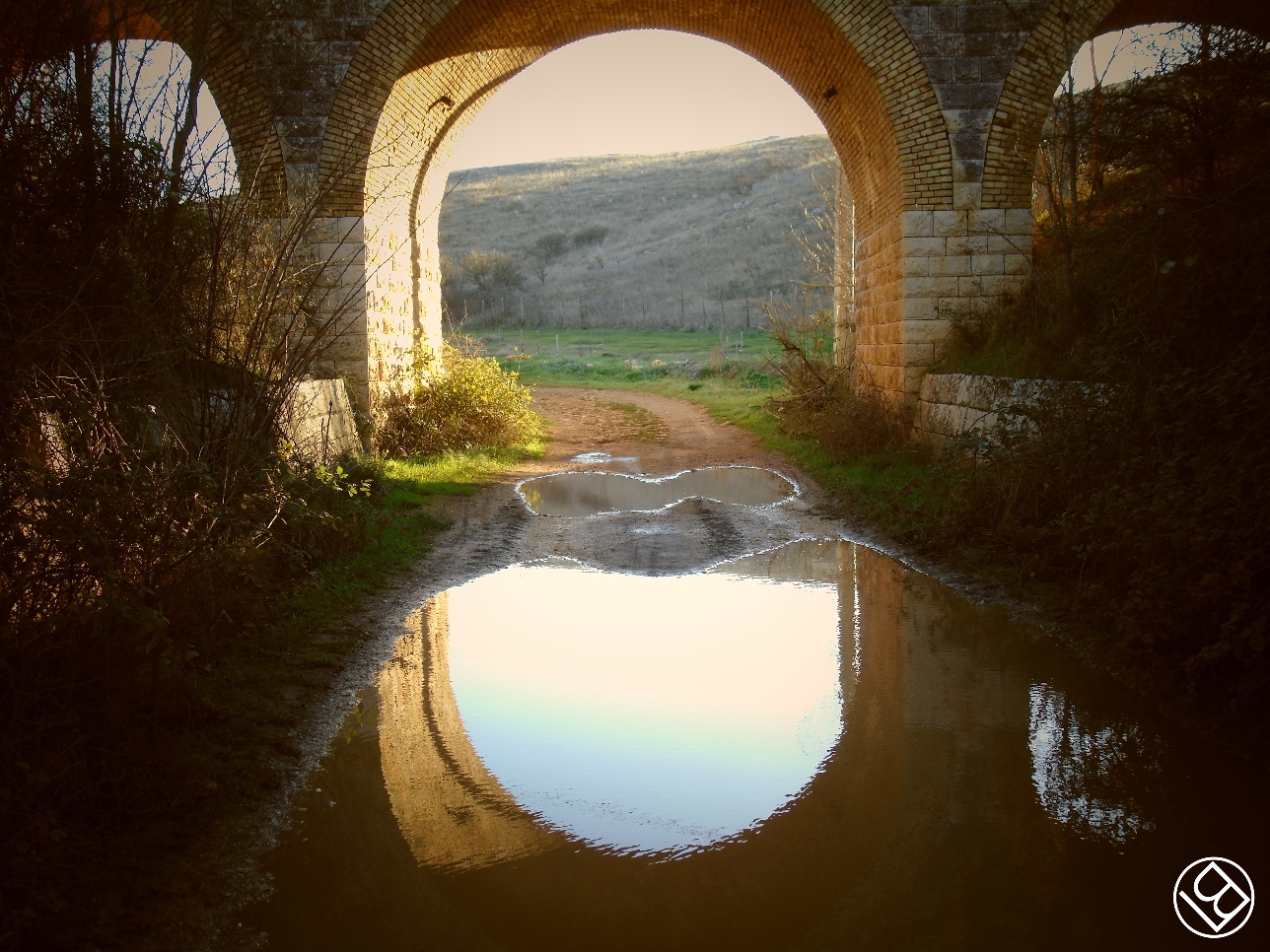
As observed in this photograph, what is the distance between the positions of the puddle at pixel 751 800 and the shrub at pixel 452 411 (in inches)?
289

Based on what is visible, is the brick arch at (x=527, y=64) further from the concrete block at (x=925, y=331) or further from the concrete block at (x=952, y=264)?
the concrete block at (x=952, y=264)

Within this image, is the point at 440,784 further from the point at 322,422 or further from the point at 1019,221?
the point at 1019,221

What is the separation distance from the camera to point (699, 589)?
21.6ft

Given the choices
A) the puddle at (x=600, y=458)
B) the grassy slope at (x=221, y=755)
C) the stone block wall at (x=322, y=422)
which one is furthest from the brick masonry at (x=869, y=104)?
the grassy slope at (x=221, y=755)

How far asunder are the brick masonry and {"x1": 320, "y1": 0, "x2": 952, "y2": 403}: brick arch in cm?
3

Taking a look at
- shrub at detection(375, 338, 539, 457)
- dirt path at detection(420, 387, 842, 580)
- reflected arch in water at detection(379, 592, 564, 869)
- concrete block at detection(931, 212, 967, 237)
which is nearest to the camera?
reflected arch in water at detection(379, 592, 564, 869)

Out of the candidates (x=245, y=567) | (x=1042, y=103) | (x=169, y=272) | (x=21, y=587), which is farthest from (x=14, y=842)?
(x=1042, y=103)

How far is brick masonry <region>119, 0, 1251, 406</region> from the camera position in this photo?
11.3 meters

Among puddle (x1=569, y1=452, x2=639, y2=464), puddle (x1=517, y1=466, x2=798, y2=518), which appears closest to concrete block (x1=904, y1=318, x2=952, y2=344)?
puddle (x1=517, y1=466, x2=798, y2=518)

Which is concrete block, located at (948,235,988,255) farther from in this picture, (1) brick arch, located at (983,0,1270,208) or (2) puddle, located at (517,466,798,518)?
(2) puddle, located at (517,466,798,518)

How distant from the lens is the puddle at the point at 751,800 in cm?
290

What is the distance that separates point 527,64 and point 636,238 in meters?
51.6

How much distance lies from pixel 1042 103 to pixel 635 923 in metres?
11.6

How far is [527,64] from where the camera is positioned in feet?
46.5
